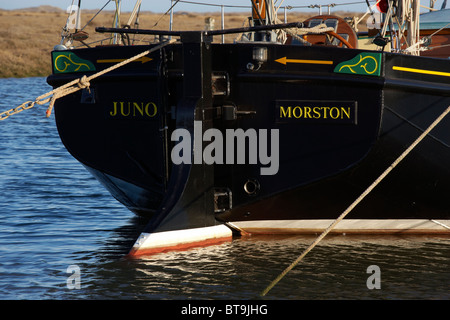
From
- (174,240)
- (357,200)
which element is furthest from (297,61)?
(174,240)

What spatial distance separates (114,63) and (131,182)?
138 centimetres

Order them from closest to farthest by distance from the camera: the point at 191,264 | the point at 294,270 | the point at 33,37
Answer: the point at 294,270
the point at 191,264
the point at 33,37

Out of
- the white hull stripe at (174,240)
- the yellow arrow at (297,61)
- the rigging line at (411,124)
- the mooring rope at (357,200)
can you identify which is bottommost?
the white hull stripe at (174,240)

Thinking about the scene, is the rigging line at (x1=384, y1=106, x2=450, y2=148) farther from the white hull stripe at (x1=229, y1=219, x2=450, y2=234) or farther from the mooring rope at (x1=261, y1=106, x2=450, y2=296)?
the white hull stripe at (x1=229, y1=219, x2=450, y2=234)

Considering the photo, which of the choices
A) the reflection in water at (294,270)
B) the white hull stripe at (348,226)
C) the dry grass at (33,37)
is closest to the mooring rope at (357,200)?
the reflection in water at (294,270)

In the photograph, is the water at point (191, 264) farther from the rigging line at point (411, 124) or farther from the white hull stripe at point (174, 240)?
the rigging line at point (411, 124)

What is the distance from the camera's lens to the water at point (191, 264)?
7609mm

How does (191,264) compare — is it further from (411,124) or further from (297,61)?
(411,124)

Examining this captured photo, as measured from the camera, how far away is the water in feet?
25.0

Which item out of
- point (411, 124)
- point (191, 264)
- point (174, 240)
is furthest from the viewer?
point (174, 240)

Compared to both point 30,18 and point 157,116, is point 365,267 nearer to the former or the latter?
point 157,116

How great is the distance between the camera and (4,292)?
7.66 meters

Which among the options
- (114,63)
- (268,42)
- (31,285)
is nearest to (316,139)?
(268,42)

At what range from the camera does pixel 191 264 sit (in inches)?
331
